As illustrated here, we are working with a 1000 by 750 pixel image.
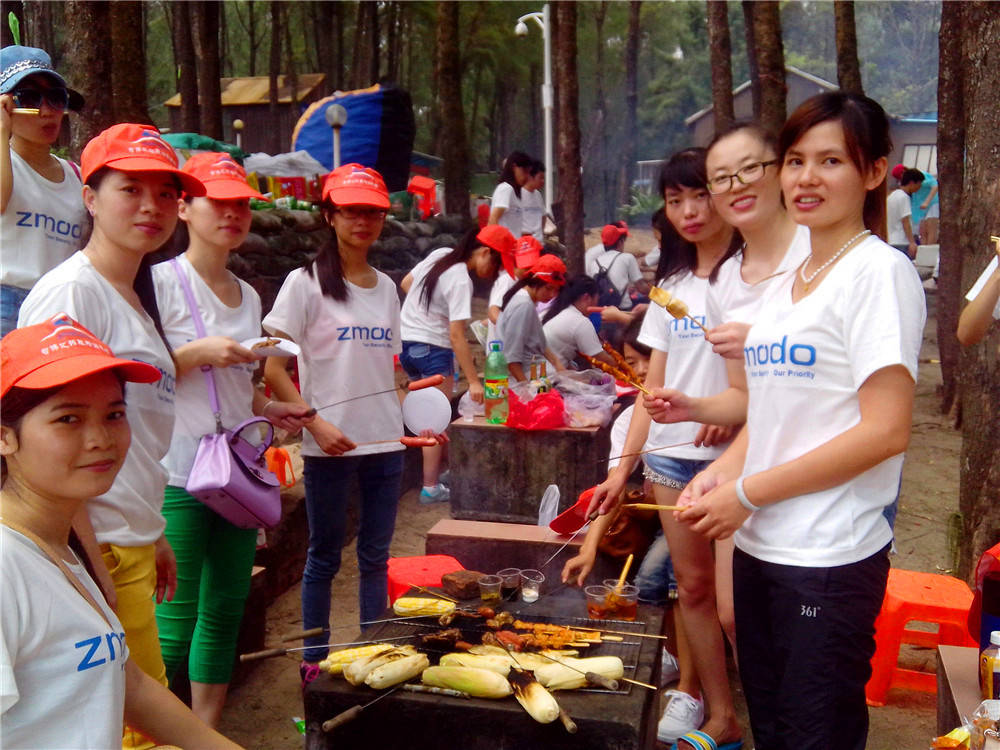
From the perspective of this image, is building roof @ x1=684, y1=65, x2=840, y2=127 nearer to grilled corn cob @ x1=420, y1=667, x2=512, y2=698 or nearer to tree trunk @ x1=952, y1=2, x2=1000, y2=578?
tree trunk @ x1=952, y1=2, x2=1000, y2=578

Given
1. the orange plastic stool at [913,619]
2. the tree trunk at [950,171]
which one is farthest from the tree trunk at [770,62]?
the orange plastic stool at [913,619]

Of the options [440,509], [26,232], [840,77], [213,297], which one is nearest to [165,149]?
[213,297]

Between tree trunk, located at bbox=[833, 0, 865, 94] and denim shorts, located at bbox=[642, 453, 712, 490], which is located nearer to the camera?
denim shorts, located at bbox=[642, 453, 712, 490]

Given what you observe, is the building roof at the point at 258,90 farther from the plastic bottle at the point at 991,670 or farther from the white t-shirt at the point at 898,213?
the plastic bottle at the point at 991,670

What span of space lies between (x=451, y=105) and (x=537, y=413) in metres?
11.2

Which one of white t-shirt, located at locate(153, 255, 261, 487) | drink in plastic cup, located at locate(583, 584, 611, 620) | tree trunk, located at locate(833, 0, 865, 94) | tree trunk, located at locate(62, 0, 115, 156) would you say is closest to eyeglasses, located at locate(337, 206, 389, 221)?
white t-shirt, located at locate(153, 255, 261, 487)

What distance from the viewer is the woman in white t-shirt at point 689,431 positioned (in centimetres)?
327

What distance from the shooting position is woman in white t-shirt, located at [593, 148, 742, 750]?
327 cm

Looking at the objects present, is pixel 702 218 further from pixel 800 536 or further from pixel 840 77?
pixel 840 77

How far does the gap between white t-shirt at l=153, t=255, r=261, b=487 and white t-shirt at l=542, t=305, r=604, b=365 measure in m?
4.60

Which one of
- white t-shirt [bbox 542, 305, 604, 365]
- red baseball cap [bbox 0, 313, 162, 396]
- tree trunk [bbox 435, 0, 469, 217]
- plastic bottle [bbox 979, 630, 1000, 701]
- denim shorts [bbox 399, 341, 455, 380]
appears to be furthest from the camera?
tree trunk [bbox 435, 0, 469, 217]

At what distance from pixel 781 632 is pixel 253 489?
6.28 feet

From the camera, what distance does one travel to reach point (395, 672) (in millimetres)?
2605

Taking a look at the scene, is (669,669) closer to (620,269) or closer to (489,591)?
(489,591)
